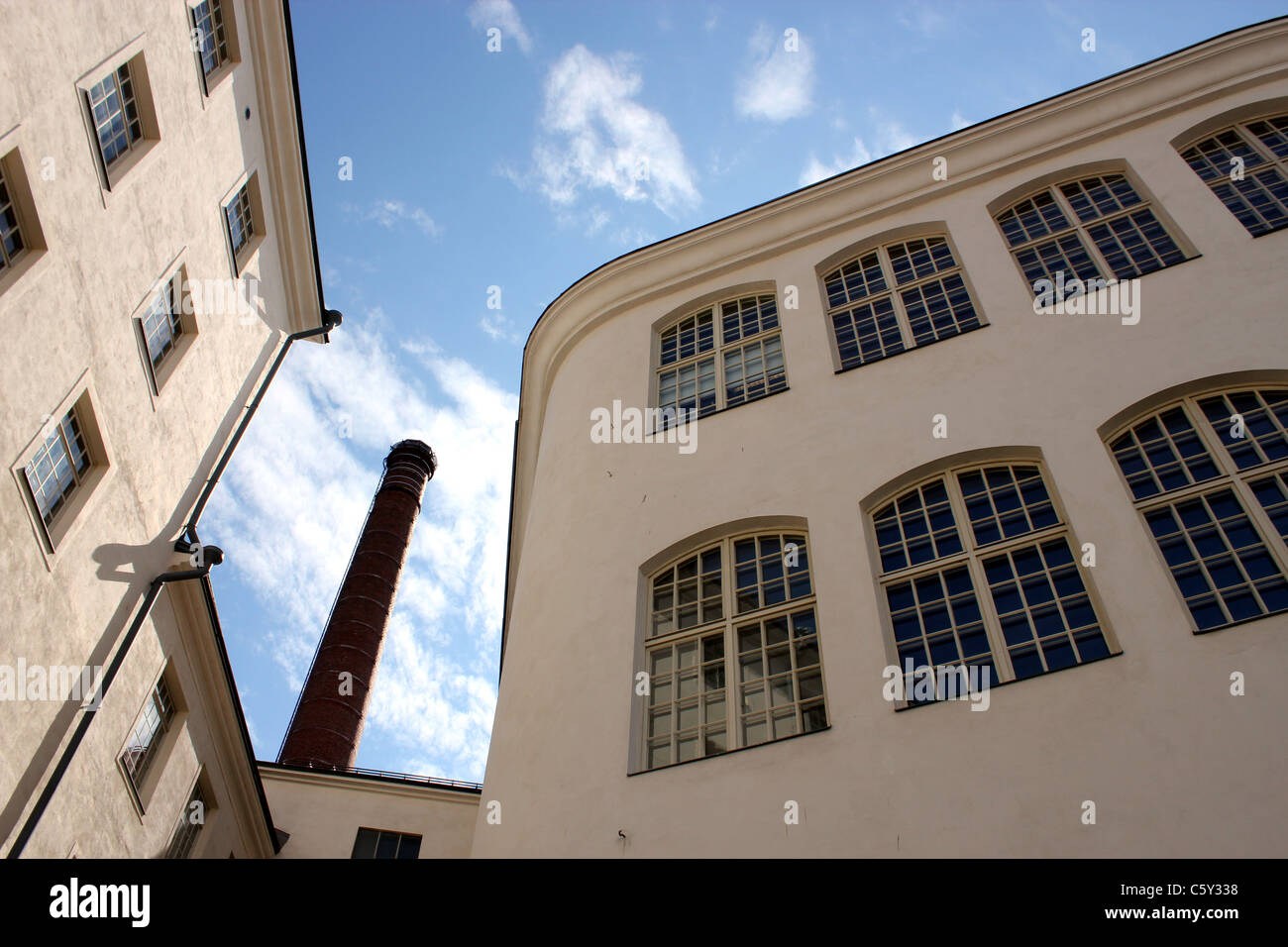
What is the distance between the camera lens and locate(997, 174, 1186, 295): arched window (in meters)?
12.5

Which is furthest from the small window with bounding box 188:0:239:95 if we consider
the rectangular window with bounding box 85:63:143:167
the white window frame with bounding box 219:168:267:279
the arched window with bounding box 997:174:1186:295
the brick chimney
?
the brick chimney

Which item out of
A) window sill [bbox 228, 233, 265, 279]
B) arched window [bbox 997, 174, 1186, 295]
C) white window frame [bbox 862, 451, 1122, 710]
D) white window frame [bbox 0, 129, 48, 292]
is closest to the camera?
white window frame [bbox 862, 451, 1122, 710]

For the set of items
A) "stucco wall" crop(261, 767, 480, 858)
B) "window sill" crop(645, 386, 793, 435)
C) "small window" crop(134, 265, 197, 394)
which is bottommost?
"stucco wall" crop(261, 767, 480, 858)

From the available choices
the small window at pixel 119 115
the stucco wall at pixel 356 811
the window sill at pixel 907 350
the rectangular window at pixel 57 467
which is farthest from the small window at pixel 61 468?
the stucco wall at pixel 356 811

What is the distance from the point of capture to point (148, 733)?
12820mm

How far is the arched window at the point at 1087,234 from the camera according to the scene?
12523 millimetres

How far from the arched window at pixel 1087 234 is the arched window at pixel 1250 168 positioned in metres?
0.89

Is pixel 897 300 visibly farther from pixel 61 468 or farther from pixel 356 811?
pixel 356 811

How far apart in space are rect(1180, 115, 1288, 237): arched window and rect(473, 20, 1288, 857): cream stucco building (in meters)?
0.05

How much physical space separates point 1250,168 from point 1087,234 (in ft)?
7.38

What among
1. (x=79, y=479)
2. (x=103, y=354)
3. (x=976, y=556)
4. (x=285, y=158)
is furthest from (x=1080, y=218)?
(x=79, y=479)

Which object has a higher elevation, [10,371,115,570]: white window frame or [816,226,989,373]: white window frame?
[816,226,989,373]: white window frame

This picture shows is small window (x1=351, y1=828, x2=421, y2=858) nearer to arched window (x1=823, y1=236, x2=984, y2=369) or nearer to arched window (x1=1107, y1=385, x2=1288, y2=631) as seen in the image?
arched window (x1=823, y1=236, x2=984, y2=369)

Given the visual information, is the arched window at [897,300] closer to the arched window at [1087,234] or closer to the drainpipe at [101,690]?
the arched window at [1087,234]
